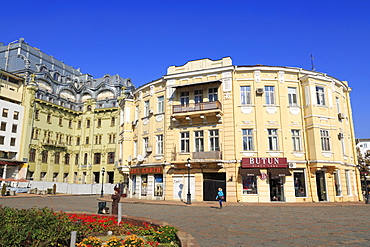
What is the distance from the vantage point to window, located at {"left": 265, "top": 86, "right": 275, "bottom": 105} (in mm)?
25688

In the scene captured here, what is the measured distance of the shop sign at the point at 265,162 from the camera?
77.2 feet

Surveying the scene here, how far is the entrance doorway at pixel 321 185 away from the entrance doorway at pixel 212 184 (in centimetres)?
827

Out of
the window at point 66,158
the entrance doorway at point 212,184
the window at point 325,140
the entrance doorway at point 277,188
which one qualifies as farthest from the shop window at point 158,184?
the window at point 66,158

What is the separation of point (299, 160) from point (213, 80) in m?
10.3

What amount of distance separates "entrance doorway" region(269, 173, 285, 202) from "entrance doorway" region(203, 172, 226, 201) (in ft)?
13.0

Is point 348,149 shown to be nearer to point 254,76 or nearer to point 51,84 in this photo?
point 254,76

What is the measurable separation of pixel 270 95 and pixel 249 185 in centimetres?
830

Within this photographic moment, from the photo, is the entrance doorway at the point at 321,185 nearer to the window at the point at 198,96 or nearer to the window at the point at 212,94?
the window at the point at 212,94

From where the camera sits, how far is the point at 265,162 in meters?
23.7

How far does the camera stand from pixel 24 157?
4638 centimetres

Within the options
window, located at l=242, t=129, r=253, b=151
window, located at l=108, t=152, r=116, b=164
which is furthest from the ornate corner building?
window, located at l=242, t=129, r=253, b=151

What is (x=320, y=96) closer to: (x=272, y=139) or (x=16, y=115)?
(x=272, y=139)

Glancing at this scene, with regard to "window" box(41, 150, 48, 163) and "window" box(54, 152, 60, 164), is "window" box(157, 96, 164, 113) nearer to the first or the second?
"window" box(41, 150, 48, 163)

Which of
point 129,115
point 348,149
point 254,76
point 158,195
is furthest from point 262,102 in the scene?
point 129,115
